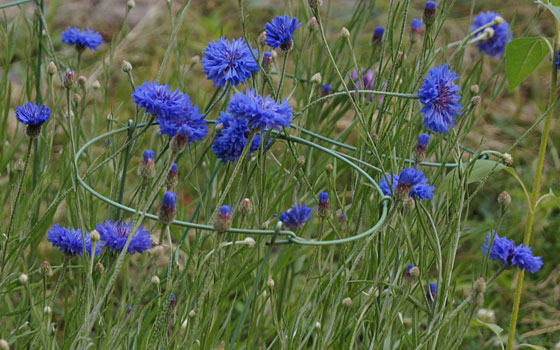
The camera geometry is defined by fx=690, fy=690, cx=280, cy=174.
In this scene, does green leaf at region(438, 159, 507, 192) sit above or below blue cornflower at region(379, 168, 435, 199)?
above

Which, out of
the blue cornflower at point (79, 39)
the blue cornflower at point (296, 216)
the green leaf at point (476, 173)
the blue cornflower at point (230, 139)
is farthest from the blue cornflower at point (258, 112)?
the blue cornflower at point (79, 39)

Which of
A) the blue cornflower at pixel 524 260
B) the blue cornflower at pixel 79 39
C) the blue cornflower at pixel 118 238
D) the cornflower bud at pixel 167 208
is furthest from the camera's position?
the blue cornflower at pixel 79 39

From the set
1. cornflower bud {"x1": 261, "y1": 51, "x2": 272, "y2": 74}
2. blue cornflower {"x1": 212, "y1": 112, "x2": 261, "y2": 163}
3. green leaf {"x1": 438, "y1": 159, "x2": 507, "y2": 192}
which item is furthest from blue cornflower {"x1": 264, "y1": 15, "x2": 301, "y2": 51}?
green leaf {"x1": 438, "y1": 159, "x2": 507, "y2": 192}

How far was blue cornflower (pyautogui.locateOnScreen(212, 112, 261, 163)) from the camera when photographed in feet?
2.69

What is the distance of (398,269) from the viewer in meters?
0.98

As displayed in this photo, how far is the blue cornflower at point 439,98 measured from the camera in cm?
84

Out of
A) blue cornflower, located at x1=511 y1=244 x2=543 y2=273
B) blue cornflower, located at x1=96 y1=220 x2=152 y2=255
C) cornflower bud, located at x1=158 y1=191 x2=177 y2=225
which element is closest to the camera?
cornflower bud, located at x1=158 y1=191 x2=177 y2=225

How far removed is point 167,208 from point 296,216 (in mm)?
248

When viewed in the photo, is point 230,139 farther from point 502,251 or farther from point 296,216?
point 502,251

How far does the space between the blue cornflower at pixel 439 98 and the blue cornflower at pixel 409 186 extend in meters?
0.07

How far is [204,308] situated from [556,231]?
119 centimetres

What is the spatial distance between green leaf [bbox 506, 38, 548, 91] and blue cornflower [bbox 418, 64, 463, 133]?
16 centimetres

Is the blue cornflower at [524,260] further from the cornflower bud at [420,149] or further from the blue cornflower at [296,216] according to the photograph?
the blue cornflower at [296,216]

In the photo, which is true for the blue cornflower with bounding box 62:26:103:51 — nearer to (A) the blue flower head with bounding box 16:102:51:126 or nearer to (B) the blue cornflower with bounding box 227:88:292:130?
(A) the blue flower head with bounding box 16:102:51:126
